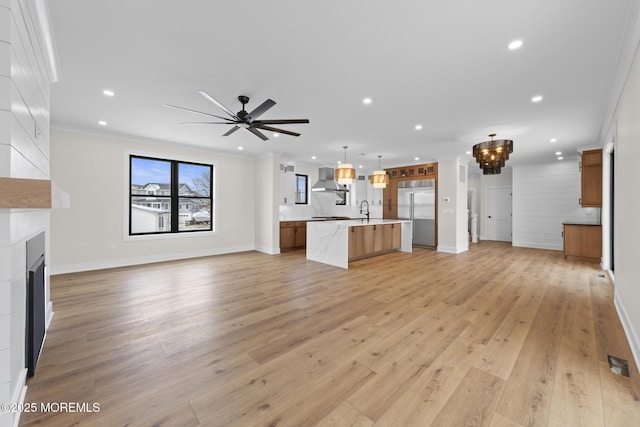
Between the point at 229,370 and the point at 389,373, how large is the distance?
1164 millimetres

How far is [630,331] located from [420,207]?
226 inches

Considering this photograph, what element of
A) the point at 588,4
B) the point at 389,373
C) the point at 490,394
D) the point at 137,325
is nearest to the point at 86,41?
the point at 137,325

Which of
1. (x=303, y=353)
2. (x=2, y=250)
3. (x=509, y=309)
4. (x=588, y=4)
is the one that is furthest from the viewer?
(x=509, y=309)

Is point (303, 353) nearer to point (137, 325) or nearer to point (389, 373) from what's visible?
point (389, 373)

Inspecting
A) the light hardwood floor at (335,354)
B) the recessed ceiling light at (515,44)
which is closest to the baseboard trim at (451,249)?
the light hardwood floor at (335,354)

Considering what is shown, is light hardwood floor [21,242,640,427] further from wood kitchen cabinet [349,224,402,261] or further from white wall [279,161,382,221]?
white wall [279,161,382,221]

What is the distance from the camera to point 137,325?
8.89 ft

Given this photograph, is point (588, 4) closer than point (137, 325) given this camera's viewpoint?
Yes

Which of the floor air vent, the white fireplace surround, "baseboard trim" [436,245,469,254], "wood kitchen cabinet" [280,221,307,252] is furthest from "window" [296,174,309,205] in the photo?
the floor air vent

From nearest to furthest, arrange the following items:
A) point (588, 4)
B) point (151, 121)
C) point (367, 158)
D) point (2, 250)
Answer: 1. point (2, 250)
2. point (588, 4)
3. point (151, 121)
4. point (367, 158)

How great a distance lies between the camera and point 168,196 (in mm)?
6105

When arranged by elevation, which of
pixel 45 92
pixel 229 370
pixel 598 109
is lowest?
pixel 229 370

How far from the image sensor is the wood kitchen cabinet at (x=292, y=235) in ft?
24.3

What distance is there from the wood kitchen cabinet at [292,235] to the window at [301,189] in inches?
39.3
